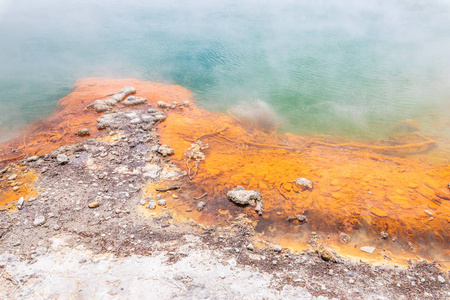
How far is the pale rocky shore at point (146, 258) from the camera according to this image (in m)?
3.37

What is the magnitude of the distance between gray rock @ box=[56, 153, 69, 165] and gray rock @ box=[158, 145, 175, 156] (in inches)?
98.9

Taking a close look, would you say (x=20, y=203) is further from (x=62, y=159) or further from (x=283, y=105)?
(x=283, y=105)

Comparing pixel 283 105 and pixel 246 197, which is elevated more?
pixel 283 105

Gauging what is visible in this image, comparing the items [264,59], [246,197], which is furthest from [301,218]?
[264,59]

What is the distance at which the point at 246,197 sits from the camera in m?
5.32

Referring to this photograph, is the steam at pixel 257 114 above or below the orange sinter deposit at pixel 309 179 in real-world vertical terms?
above

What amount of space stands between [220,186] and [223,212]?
0.84 metres

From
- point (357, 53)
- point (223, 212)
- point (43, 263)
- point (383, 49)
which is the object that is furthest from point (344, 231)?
point (383, 49)

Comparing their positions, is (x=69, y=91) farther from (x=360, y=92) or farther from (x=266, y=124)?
(x=360, y=92)

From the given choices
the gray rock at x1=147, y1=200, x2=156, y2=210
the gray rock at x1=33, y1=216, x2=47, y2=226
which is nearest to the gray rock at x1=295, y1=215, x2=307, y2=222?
the gray rock at x1=147, y1=200, x2=156, y2=210

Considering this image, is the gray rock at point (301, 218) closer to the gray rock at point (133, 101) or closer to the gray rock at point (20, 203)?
the gray rock at point (20, 203)

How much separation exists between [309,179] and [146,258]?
440cm

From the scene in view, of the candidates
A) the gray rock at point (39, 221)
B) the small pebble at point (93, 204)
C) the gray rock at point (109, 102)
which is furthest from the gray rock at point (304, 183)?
the gray rock at point (109, 102)

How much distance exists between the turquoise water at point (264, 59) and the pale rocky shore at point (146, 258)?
5418 millimetres
